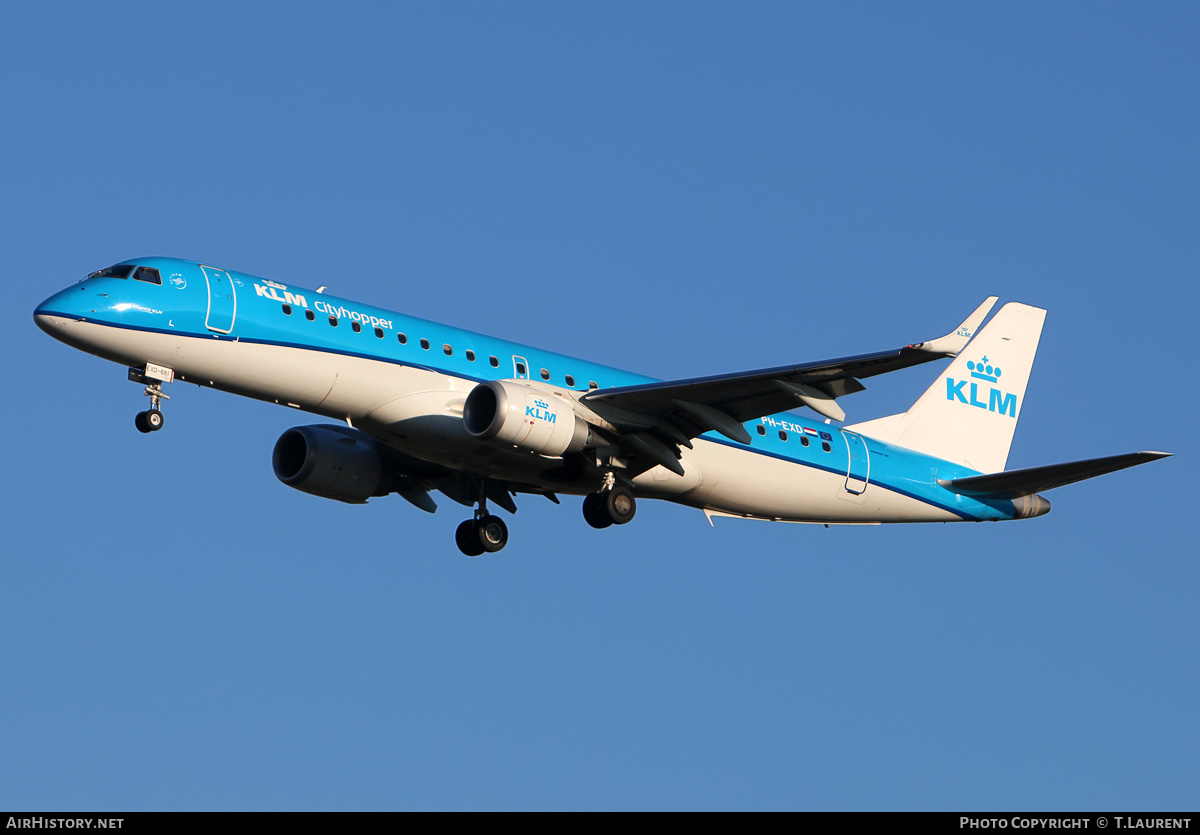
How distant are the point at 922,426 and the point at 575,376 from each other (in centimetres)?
1144

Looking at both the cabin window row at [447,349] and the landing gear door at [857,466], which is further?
the landing gear door at [857,466]

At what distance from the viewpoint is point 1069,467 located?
121 ft

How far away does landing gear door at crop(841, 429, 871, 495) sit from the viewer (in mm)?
38969

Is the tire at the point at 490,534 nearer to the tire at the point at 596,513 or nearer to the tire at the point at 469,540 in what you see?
the tire at the point at 469,540

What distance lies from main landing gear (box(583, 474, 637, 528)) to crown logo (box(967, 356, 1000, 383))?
525 inches

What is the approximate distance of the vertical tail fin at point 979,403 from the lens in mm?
41844

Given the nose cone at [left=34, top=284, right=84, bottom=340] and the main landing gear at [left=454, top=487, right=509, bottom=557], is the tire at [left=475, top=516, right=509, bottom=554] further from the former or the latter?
the nose cone at [left=34, top=284, right=84, bottom=340]

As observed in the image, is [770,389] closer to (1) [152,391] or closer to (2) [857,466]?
(2) [857,466]

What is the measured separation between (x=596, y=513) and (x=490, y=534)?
384 centimetres

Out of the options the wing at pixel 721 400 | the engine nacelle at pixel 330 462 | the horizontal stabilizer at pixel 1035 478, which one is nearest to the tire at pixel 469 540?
the engine nacelle at pixel 330 462

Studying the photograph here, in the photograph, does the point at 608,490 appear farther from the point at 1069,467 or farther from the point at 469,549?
the point at 1069,467

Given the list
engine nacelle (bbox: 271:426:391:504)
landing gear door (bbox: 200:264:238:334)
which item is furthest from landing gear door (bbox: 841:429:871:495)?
landing gear door (bbox: 200:264:238:334)

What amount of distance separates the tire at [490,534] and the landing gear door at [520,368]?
16.2 ft
